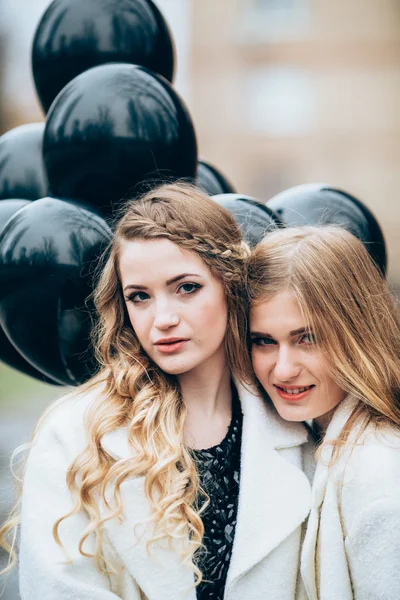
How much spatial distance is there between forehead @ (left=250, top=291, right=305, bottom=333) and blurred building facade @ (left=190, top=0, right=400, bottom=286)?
59.7 feet

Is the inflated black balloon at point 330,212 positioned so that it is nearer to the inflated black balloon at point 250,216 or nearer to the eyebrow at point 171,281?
the inflated black balloon at point 250,216

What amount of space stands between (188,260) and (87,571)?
3.24 ft

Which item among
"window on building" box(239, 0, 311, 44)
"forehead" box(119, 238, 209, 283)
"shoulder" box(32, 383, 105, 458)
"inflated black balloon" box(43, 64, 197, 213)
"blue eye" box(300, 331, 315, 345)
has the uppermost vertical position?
"inflated black balloon" box(43, 64, 197, 213)

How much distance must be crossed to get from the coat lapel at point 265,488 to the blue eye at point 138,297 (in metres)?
0.52

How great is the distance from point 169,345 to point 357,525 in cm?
78

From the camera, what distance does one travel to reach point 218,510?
2379 millimetres

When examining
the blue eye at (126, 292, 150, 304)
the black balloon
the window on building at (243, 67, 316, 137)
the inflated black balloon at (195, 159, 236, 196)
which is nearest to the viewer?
the blue eye at (126, 292, 150, 304)

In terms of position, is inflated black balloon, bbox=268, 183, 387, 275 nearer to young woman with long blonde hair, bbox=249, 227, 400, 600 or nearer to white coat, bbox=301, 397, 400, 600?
young woman with long blonde hair, bbox=249, 227, 400, 600

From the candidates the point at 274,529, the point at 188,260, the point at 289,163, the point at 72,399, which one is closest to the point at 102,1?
the point at 188,260

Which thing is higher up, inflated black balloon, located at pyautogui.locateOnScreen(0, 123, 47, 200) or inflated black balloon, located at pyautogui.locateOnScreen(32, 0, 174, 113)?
inflated black balloon, located at pyautogui.locateOnScreen(32, 0, 174, 113)

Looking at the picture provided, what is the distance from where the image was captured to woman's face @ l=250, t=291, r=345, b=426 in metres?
2.38

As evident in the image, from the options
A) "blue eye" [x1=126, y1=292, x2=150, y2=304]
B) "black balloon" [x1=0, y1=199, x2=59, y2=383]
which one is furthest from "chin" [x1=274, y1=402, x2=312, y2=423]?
"black balloon" [x1=0, y1=199, x2=59, y2=383]

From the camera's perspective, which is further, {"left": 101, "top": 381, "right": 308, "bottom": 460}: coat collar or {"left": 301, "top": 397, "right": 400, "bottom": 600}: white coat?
{"left": 101, "top": 381, "right": 308, "bottom": 460}: coat collar

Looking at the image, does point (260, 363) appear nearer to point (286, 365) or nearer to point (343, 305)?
point (286, 365)
